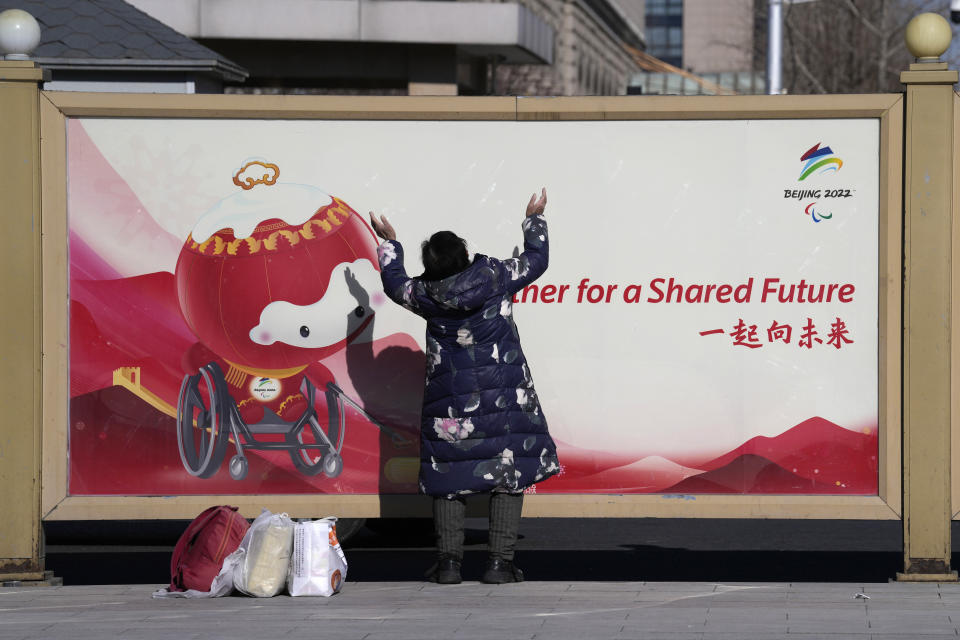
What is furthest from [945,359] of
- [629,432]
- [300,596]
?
[300,596]

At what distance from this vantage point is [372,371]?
8023 millimetres

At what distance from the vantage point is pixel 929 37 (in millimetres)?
7762

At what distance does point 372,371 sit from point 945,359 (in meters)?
2.78

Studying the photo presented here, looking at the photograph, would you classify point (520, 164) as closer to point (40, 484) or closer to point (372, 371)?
point (372, 371)

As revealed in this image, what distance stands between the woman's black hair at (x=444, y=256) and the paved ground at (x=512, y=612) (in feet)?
5.00

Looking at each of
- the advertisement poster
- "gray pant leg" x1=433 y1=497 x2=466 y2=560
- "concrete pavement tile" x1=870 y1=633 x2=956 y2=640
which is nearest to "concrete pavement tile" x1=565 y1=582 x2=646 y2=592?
the advertisement poster

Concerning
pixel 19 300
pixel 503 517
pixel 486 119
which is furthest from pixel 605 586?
pixel 19 300

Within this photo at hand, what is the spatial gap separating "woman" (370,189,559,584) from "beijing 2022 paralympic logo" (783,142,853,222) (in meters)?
1.25

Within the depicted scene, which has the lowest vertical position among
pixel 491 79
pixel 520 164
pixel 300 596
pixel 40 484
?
pixel 300 596

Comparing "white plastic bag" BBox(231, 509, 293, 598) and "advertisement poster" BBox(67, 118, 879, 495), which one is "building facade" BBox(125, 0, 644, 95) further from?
"white plastic bag" BBox(231, 509, 293, 598)

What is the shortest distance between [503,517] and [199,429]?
159cm

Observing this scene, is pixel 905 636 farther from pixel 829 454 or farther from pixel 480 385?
pixel 480 385

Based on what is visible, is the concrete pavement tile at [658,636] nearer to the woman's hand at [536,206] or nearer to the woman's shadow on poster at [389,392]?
the woman's shadow on poster at [389,392]

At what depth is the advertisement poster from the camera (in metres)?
7.81
